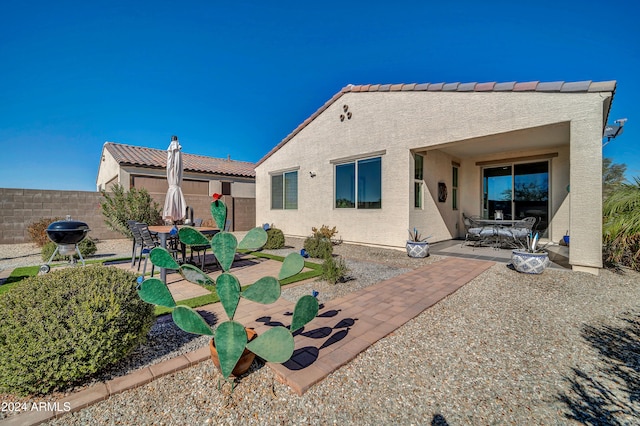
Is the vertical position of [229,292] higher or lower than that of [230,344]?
higher

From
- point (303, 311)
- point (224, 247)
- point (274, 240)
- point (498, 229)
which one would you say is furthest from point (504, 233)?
point (224, 247)

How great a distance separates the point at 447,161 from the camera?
988 centimetres

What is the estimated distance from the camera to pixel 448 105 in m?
7.18

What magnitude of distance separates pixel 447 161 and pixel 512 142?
84.3 inches

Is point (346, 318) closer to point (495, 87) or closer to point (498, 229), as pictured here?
point (495, 87)

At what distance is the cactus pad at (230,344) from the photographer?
1.93 metres

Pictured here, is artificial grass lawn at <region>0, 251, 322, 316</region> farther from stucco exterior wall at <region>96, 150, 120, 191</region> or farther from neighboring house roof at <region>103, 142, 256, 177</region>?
stucco exterior wall at <region>96, 150, 120, 191</region>

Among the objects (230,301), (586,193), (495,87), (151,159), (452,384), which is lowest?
(452,384)

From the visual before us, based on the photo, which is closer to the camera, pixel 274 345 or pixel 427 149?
pixel 274 345

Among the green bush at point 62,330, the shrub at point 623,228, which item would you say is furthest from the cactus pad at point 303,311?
the shrub at point 623,228

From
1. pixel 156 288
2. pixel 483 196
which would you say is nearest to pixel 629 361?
pixel 156 288

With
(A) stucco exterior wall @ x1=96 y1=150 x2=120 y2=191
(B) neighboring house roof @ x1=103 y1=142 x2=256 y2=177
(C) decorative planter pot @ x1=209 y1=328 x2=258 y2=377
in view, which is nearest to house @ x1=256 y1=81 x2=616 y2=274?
(C) decorative planter pot @ x1=209 y1=328 x2=258 y2=377

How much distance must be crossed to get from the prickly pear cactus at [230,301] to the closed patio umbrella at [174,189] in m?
4.95

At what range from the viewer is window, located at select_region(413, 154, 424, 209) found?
329 inches
